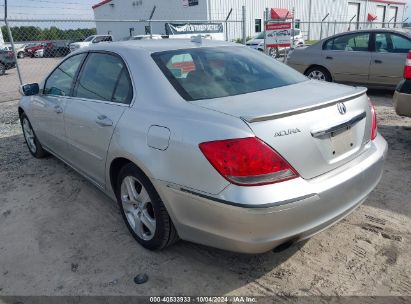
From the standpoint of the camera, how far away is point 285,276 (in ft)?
8.20

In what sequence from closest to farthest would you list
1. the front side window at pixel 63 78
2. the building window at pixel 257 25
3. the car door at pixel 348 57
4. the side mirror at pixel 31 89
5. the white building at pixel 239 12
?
the front side window at pixel 63 78
the side mirror at pixel 31 89
the car door at pixel 348 57
the white building at pixel 239 12
the building window at pixel 257 25

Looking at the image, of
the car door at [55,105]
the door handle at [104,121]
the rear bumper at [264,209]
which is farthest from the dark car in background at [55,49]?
the rear bumper at [264,209]

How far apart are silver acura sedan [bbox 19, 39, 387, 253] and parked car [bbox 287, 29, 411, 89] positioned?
515 cm

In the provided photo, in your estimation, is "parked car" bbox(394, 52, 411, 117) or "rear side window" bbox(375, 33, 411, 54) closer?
"parked car" bbox(394, 52, 411, 117)

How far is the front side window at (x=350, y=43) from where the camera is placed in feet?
25.5

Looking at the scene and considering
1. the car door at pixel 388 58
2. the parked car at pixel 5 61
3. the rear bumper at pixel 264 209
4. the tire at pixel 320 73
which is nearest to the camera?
the rear bumper at pixel 264 209

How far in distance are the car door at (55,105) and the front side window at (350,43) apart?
6.29 metres

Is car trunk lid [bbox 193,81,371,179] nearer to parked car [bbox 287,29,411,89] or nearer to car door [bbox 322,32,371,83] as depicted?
parked car [bbox 287,29,411,89]

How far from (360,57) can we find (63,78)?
20.6ft

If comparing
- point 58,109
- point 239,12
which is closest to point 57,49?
point 239,12

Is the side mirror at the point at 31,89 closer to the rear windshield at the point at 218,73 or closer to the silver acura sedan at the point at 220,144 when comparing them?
the silver acura sedan at the point at 220,144

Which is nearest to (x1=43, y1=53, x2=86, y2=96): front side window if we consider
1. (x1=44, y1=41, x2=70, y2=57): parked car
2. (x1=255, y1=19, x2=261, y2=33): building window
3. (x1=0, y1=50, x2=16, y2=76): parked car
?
(x1=0, y1=50, x2=16, y2=76): parked car

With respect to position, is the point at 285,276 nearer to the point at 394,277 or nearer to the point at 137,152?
the point at 394,277

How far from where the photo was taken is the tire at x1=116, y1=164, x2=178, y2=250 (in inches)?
100
